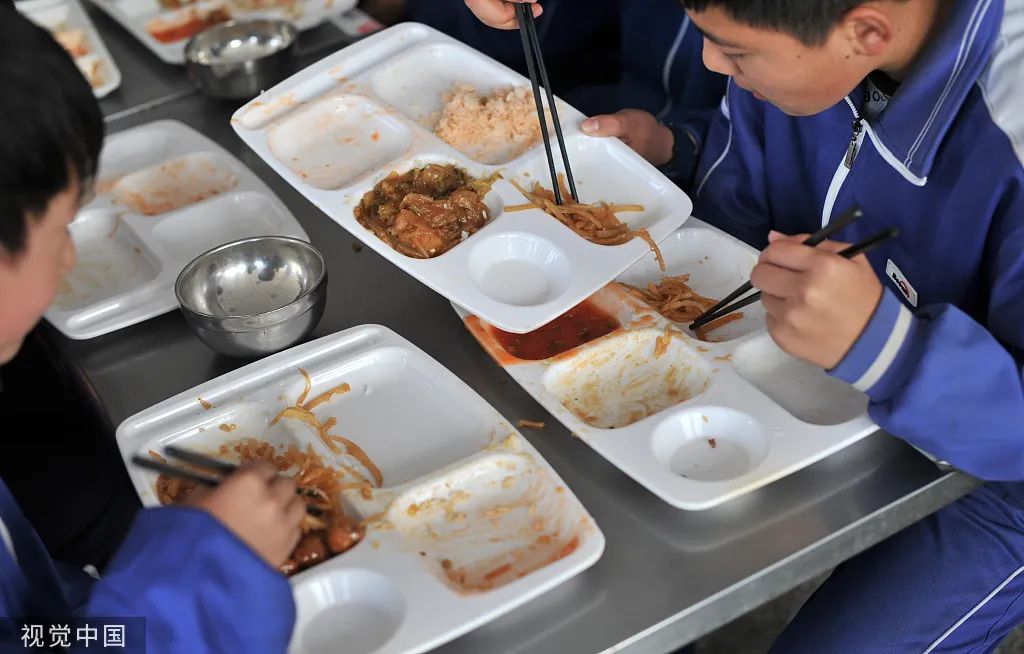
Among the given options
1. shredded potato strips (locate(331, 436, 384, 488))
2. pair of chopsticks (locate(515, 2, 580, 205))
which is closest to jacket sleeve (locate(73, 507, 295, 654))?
shredded potato strips (locate(331, 436, 384, 488))

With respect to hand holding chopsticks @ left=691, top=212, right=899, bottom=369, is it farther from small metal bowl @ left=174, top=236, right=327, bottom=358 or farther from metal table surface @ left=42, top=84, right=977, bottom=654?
small metal bowl @ left=174, top=236, right=327, bottom=358

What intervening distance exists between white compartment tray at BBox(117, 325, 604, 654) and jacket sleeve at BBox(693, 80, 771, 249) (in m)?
0.84

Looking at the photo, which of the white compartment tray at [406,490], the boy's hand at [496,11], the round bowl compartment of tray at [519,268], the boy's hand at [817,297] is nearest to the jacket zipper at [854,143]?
the boy's hand at [817,297]

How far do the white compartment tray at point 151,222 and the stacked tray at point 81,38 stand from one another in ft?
1.17

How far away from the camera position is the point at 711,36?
1572mm

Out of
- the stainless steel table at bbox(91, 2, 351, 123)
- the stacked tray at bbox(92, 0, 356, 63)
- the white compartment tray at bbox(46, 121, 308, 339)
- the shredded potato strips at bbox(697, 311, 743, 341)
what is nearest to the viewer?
the shredded potato strips at bbox(697, 311, 743, 341)

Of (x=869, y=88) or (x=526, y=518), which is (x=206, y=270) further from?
(x=869, y=88)

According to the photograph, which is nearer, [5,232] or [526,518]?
[5,232]

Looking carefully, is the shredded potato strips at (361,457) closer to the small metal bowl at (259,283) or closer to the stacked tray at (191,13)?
the small metal bowl at (259,283)

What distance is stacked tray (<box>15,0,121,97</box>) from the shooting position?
259cm

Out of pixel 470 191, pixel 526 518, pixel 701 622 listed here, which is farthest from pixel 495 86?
pixel 701 622

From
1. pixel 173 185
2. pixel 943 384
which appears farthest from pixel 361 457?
pixel 173 185

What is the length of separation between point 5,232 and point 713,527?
0.97 m

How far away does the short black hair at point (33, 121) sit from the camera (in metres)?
1.14
